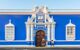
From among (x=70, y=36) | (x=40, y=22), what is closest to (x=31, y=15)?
(x=40, y=22)

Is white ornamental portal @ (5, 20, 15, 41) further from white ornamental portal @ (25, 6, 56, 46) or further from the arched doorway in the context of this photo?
the arched doorway

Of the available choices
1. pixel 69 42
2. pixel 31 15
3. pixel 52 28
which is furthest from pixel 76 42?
Result: pixel 31 15

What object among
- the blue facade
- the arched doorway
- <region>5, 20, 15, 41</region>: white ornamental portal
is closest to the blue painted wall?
the blue facade

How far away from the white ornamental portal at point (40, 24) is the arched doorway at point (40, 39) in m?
0.28

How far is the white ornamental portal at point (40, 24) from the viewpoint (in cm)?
2802

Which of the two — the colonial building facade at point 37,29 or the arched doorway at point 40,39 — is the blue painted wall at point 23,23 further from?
the arched doorway at point 40,39

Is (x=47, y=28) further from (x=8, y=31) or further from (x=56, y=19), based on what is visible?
(x=8, y=31)

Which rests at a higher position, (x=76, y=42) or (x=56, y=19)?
(x=56, y=19)

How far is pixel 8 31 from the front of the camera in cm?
2803

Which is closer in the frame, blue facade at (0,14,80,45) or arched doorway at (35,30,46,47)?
blue facade at (0,14,80,45)

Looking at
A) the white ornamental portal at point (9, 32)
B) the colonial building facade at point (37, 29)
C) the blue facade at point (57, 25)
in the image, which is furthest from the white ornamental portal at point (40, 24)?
the white ornamental portal at point (9, 32)

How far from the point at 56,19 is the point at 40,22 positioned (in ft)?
4.41

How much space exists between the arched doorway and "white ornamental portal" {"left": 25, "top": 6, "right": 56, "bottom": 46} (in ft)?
0.92

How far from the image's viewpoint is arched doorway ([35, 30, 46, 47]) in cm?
2831
